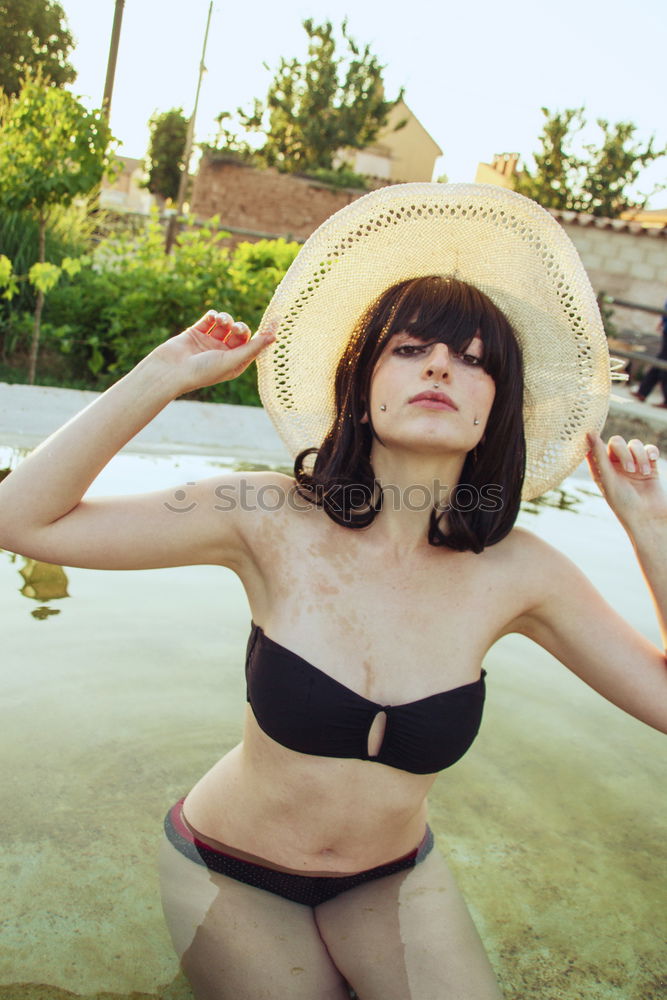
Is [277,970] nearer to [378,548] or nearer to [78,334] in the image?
[378,548]

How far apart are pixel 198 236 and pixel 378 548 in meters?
6.24

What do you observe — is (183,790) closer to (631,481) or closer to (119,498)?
(119,498)

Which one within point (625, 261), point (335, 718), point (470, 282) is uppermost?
point (625, 261)

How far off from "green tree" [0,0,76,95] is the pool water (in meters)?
30.0

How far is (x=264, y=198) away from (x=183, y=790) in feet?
71.3

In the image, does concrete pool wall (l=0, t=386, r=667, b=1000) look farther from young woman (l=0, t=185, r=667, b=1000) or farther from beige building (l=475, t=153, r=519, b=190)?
beige building (l=475, t=153, r=519, b=190)

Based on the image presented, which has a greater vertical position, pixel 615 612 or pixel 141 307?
pixel 615 612

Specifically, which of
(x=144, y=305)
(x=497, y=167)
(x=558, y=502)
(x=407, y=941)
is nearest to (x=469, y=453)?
(x=407, y=941)

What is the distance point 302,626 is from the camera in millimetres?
1720

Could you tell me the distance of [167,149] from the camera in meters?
37.9

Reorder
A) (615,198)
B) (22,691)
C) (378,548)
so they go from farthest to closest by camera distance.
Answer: (615,198) → (22,691) → (378,548)

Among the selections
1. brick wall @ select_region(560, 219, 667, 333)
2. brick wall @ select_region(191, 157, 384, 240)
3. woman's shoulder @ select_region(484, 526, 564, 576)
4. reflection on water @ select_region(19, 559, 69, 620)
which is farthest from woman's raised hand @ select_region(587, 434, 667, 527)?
brick wall @ select_region(191, 157, 384, 240)

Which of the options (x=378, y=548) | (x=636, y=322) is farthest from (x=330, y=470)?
(x=636, y=322)

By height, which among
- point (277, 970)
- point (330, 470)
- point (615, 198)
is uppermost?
point (615, 198)
